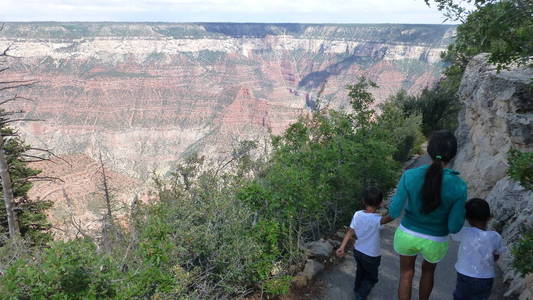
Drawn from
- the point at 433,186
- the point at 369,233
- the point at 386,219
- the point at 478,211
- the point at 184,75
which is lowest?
the point at 184,75

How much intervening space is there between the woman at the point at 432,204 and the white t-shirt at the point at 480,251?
0.26 m

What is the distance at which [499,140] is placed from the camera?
796 cm

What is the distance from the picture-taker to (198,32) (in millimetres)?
136000

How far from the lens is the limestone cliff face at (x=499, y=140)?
17.9 ft

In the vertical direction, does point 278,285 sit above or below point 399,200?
below

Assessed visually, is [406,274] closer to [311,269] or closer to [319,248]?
[311,269]

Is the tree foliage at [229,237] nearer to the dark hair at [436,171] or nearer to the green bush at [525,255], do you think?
the dark hair at [436,171]

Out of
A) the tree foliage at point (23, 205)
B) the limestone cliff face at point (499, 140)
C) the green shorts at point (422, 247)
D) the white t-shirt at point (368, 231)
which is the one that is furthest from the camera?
the tree foliage at point (23, 205)

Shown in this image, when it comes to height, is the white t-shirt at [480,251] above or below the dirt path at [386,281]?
above

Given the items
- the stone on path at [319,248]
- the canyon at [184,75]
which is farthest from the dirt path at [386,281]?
the canyon at [184,75]

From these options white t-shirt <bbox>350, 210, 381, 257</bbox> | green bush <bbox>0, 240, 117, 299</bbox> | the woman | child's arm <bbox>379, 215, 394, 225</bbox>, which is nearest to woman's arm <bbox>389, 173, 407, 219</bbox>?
the woman

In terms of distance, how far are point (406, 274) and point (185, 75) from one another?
126m

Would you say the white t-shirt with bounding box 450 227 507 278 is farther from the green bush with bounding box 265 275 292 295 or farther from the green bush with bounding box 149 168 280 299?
the green bush with bounding box 149 168 280 299

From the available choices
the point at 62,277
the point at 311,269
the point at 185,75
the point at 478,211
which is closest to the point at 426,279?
the point at 478,211
